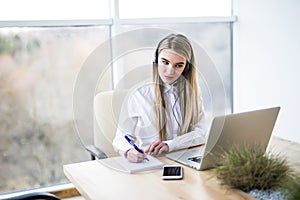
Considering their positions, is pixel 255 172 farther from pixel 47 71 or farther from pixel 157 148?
pixel 47 71

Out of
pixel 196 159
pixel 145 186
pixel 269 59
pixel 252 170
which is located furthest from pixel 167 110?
pixel 269 59

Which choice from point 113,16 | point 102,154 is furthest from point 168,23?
point 102,154

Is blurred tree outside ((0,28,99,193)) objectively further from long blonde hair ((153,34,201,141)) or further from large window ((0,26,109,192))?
long blonde hair ((153,34,201,141))

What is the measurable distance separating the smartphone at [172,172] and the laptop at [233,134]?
0.24ft

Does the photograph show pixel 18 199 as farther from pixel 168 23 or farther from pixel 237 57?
pixel 237 57

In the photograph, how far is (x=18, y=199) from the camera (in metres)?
1.68

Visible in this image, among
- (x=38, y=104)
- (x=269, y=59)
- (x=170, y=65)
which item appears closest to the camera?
(x=170, y=65)

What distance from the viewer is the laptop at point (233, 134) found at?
5.24ft

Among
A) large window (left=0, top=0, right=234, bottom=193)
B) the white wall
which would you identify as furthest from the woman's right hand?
the white wall

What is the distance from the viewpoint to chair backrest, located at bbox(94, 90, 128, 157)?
224cm

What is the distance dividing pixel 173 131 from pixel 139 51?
63 cm

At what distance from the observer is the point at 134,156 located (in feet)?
5.82

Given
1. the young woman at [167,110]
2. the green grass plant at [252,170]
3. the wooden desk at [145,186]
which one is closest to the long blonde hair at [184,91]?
the young woman at [167,110]

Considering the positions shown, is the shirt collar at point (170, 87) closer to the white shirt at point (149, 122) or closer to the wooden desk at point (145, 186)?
the white shirt at point (149, 122)
